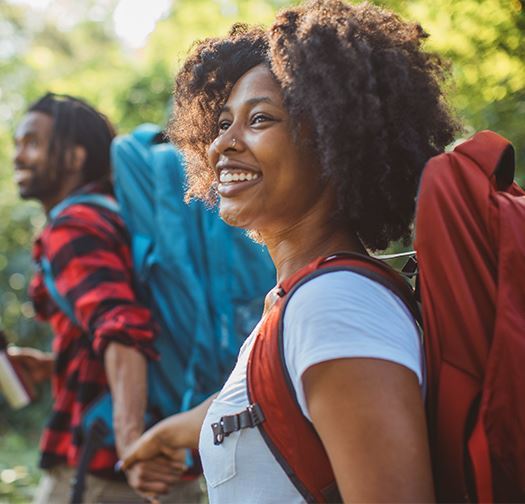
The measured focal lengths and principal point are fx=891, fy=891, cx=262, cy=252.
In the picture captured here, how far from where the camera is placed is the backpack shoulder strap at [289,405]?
5.04ft

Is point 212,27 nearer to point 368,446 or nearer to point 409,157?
point 409,157

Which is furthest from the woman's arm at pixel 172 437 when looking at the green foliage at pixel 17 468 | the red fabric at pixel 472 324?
the green foliage at pixel 17 468

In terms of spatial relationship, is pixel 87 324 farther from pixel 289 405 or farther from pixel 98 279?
pixel 289 405

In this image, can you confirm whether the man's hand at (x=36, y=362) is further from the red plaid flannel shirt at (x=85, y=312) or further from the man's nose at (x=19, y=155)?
the man's nose at (x=19, y=155)

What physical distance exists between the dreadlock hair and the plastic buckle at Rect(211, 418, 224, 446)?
2552 millimetres

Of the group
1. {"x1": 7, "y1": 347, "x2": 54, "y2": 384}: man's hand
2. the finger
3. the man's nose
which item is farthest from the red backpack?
{"x1": 7, "y1": 347, "x2": 54, "y2": 384}: man's hand

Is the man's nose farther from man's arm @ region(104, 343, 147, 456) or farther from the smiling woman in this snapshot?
the smiling woman

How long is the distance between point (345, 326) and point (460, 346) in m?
0.19

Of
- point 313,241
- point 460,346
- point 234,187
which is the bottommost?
point 460,346

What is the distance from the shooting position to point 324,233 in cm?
190

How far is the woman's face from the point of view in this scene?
73.2 inches

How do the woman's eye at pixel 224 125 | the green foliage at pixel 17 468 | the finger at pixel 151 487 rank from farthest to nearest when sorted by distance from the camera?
the green foliage at pixel 17 468, the finger at pixel 151 487, the woman's eye at pixel 224 125

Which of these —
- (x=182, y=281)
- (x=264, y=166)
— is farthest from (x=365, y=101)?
(x=182, y=281)

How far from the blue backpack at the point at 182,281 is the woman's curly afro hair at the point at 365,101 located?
1.43 m
